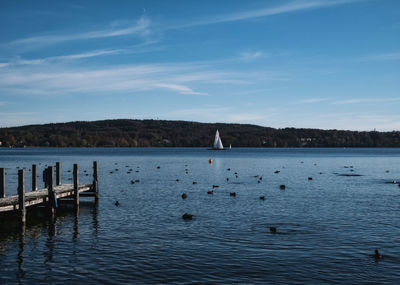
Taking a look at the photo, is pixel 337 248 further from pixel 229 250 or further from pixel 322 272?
pixel 229 250

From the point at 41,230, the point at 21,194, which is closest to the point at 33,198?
the point at 21,194

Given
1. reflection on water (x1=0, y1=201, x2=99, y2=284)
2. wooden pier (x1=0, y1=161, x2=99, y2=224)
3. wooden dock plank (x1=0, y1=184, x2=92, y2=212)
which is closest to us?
reflection on water (x1=0, y1=201, x2=99, y2=284)

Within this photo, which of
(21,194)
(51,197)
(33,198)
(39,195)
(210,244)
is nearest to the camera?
(210,244)

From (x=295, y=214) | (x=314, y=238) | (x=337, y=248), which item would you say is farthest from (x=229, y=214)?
(x=337, y=248)

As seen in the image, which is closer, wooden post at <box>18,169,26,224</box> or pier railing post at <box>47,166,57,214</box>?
wooden post at <box>18,169,26,224</box>

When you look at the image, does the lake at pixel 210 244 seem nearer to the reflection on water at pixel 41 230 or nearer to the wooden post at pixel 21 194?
the reflection on water at pixel 41 230

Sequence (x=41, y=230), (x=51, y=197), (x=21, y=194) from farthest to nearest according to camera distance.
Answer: (x=51, y=197) < (x=41, y=230) < (x=21, y=194)

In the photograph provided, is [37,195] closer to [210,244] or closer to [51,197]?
[51,197]

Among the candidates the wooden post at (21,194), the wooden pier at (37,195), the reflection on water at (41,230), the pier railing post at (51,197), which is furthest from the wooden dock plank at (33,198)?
the reflection on water at (41,230)

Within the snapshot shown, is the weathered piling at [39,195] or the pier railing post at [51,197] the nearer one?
the weathered piling at [39,195]

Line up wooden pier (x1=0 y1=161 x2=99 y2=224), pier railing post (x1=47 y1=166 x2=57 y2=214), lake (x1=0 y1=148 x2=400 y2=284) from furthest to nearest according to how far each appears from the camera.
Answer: pier railing post (x1=47 y1=166 x2=57 y2=214) < wooden pier (x1=0 y1=161 x2=99 y2=224) < lake (x1=0 y1=148 x2=400 y2=284)

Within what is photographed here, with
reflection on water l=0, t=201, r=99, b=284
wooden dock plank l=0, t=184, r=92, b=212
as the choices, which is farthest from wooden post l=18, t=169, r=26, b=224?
reflection on water l=0, t=201, r=99, b=284

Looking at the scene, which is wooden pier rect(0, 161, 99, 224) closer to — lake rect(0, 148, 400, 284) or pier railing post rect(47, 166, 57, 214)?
pier railing post rect(47, 166, 57, 214)

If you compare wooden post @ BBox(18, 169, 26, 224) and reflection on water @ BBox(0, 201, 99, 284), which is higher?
wooden post @ BBox(18, 169, 26, 224)
